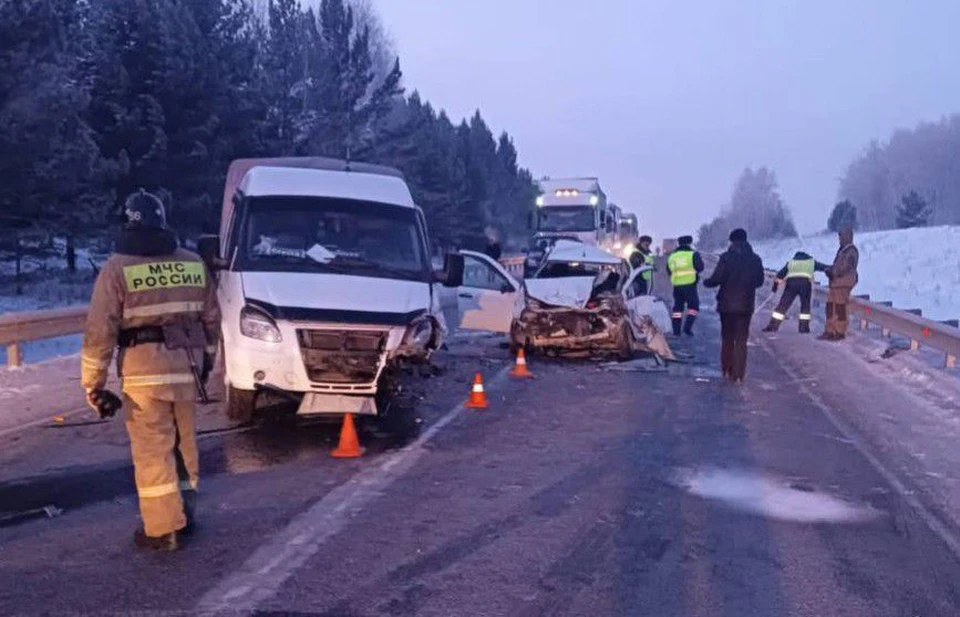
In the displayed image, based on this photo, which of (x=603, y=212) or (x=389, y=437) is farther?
(x=603, y=212)

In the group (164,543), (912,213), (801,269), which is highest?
(912,213)

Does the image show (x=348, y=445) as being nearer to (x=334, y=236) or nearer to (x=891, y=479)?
(x=334, y=236)

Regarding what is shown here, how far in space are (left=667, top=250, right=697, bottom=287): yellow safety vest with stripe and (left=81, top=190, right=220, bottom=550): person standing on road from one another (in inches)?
530

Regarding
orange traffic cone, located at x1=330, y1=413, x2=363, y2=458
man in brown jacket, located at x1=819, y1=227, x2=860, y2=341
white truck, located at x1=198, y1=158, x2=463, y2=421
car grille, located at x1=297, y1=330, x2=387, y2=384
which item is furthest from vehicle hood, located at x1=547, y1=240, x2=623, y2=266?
orange traffic cone, located at x1=330, y1=413, x2=363, y2=458

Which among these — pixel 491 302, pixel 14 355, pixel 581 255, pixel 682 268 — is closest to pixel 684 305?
pixel 682 268

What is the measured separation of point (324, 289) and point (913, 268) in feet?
141

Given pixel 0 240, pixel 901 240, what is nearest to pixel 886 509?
pixel 0 240

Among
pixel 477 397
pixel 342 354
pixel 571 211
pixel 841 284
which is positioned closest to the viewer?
pixel 342 354

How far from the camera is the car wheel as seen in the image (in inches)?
358

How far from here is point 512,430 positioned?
30.6 ft

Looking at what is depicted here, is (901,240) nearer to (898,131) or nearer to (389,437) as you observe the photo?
(389,437)

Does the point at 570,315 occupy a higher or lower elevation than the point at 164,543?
higher

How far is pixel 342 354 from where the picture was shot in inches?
345

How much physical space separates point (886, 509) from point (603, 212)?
33.5 metres
